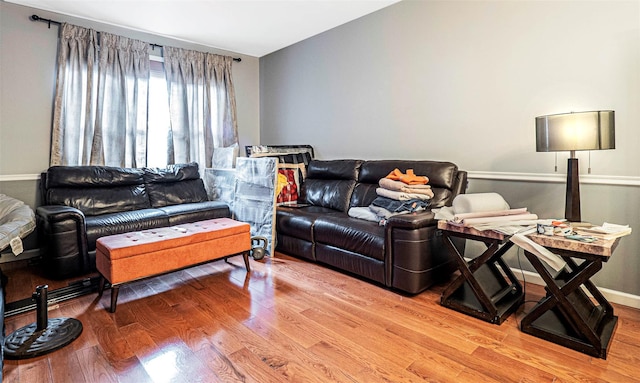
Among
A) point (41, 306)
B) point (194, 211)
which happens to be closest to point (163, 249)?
point (41, 306)

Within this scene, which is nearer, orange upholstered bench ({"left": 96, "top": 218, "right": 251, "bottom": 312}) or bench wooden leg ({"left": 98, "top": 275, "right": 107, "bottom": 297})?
orange upholstered bench ({"left": 96, "top": 218, "right": 251, "bottom": 312})

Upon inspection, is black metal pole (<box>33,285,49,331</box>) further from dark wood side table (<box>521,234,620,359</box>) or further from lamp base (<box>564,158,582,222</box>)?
lamp base (<box>564,158,582,222</box>)

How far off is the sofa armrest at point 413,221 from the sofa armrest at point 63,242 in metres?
2.51

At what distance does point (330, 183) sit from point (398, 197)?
3.56 ft

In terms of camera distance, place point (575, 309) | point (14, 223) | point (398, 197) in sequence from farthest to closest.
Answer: point (398, 197) → point (14, 223) → point (575, 309)

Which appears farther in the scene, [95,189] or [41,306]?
[95,189]

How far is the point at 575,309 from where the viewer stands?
74.9 inches

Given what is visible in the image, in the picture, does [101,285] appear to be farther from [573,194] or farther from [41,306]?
[573,194]

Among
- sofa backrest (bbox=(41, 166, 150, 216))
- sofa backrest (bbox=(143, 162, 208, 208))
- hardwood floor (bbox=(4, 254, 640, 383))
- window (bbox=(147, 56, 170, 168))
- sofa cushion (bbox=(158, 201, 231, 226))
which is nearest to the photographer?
hardwood floor (bbox=(4, 254, 640, 383))

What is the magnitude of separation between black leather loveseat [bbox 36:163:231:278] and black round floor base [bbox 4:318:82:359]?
90cm

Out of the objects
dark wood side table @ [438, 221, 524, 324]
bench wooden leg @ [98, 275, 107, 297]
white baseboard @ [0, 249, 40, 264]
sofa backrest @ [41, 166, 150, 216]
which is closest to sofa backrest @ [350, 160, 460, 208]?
dark wood side table @ [438, 221, 524, 324]

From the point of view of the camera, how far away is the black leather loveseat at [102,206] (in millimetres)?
2848

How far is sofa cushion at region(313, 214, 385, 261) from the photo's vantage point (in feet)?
8.79

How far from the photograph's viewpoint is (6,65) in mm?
3359
